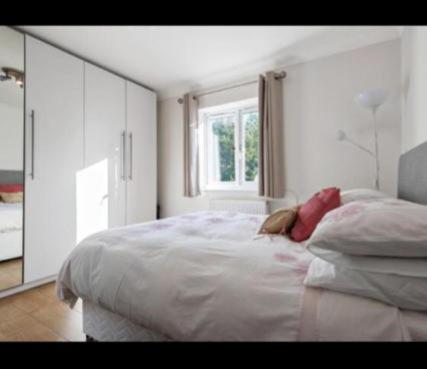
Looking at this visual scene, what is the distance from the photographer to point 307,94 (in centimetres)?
262

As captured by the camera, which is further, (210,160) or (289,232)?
(210,160)

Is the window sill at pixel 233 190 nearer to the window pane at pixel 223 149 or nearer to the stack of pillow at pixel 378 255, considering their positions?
the window pane at pixel 223 149

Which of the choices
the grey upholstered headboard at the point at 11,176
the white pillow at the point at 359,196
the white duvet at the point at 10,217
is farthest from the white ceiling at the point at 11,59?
the white pillow at the point at 359,196

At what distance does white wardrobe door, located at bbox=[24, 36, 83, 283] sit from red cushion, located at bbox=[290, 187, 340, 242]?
2.29 m

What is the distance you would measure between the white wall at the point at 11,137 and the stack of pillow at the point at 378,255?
2498 millimetres

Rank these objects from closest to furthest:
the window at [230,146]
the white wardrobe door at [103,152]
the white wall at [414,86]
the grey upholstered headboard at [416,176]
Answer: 1. the grey upholstered headboard at [416,176]
2. the white wall at [414,86]
3. the white wardrobe door at [103,152]
4. the window at [230,146]

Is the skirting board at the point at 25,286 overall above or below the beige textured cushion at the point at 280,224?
below

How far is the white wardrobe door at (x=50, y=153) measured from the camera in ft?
7.20

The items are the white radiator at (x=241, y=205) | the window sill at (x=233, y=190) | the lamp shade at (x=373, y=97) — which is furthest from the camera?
the window sill at (x=233, y=190)

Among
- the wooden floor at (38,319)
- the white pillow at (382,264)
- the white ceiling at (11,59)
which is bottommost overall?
the wooden floor at (38,319)

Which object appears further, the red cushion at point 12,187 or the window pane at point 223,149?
the window pane at point 223,149

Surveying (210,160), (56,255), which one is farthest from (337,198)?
(56,255)
